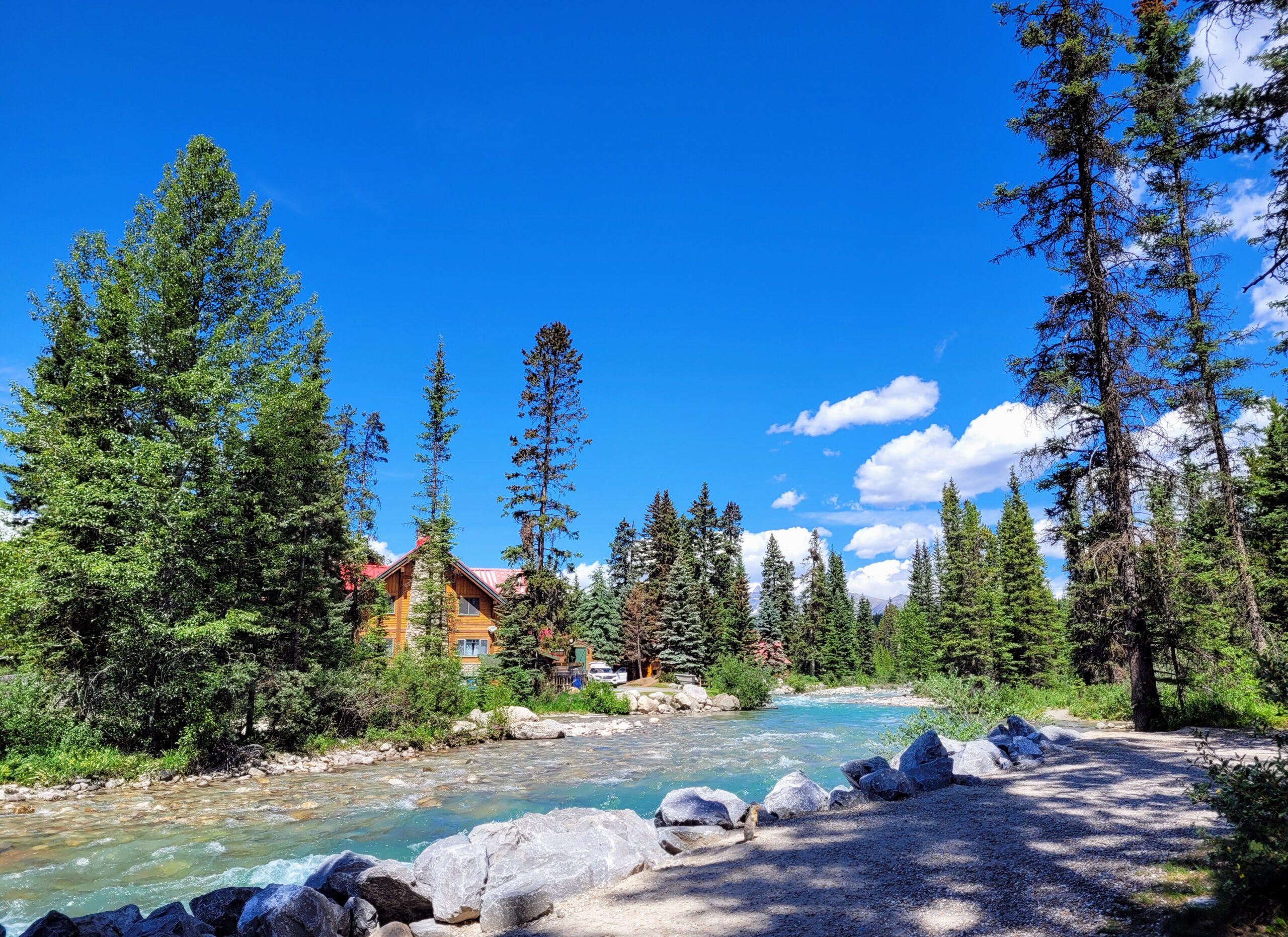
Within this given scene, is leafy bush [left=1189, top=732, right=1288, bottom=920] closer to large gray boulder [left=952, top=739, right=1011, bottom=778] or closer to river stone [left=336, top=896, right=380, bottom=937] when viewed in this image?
large gray boulder [left=952, top=739, right=1011, bottom=778]

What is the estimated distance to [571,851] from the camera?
23.0 ft

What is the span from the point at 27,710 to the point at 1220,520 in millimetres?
32405

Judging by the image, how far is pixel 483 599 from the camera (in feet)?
142

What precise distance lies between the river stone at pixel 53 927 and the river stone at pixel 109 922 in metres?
0.07

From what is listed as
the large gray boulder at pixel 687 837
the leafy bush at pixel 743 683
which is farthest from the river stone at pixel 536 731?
the large gray boulder at pixel 687 837

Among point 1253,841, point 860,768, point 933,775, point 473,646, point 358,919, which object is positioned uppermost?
point 1253,841

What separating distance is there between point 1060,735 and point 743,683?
1071 inches

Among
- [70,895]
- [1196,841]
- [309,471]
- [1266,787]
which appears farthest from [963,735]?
[309,471]

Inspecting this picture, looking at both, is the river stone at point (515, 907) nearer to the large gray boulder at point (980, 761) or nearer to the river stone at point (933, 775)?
the river stone at point (933, 775)

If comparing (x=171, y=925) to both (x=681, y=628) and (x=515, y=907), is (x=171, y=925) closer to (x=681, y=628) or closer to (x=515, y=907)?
(x=515, y=907)

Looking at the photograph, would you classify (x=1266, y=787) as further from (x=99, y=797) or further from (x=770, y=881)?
(x=99, y=797)

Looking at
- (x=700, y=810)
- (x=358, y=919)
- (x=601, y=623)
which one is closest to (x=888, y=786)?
(x=700, y=810)

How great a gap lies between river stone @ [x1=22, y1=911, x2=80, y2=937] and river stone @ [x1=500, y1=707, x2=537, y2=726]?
67.5 feet

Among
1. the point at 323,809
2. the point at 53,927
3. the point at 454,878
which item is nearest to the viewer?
the point at 53,927
